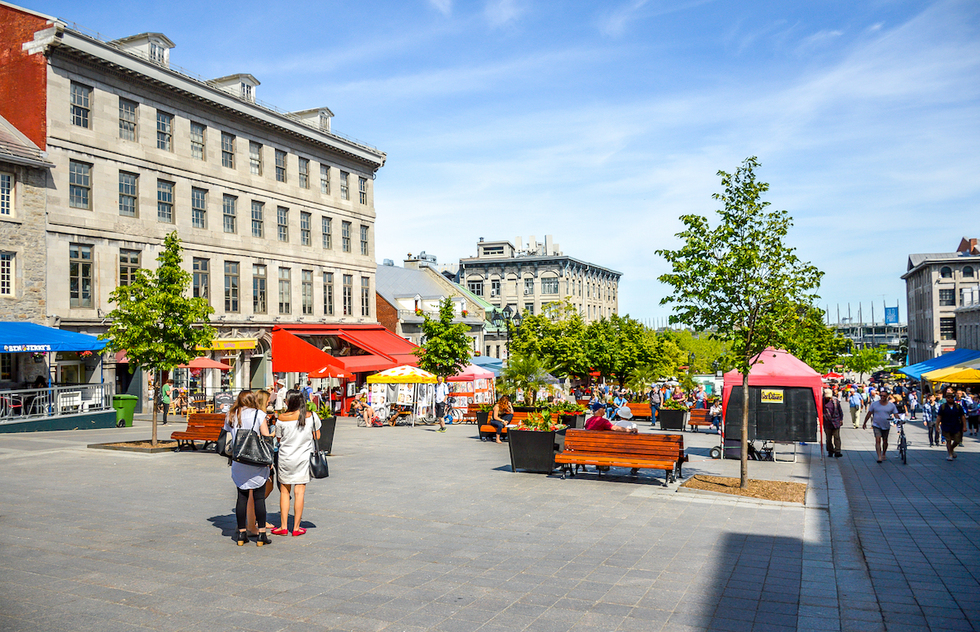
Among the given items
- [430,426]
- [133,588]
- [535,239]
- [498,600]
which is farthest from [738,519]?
[535,239]

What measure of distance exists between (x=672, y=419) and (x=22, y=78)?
1025 inches

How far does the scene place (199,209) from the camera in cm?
3266

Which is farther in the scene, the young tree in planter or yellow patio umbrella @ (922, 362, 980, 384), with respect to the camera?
yellow patio umbrella @ (922, 362, 980, 384)

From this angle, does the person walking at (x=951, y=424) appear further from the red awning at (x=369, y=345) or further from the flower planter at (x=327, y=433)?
the red awning at (x=369, y=345)

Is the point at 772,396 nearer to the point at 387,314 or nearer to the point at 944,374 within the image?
the point at 944,374

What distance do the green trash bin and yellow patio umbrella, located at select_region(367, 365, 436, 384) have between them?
26.8ft

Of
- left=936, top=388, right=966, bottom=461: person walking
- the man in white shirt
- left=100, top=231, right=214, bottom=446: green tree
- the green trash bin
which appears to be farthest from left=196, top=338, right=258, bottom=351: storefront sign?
left=936, top=388, right=966, bottom=461: person walking

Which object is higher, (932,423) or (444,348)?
(444,348)

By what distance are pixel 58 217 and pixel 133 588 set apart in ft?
78.9

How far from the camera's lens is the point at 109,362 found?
93.7 feet

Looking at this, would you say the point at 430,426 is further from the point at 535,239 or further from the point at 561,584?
the point at 535,239

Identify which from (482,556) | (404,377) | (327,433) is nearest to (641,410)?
(404,377)

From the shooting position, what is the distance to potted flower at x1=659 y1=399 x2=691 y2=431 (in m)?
26.3

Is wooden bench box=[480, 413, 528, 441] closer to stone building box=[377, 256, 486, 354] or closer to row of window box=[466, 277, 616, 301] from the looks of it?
stone building box=[377, 256, 486, 354]
